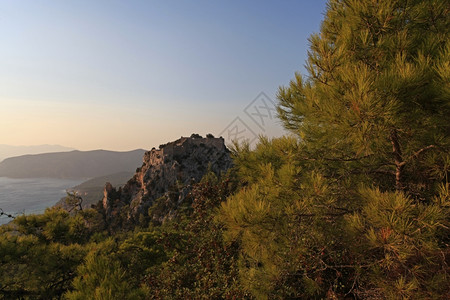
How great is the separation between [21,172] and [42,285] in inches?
9540

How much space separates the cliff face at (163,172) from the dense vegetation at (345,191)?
1302 inches

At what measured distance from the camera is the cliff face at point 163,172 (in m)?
37.7

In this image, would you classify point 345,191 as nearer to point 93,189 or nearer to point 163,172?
point 163,172

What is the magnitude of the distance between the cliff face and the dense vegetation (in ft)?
109

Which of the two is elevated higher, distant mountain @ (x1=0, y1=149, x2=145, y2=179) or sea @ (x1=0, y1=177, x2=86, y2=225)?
distant mountain @ (x1=0, y1=149, x2=145, y2=179)

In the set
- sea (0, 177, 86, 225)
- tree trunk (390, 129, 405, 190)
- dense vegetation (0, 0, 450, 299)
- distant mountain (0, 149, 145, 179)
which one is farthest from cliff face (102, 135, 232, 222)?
distant mountain (0, 149, 145, 179)

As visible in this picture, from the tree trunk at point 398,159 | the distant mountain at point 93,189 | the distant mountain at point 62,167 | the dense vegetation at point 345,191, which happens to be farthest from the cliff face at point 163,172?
the distant mountain at point 62,167

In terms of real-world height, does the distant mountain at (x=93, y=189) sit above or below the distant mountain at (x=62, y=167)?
below

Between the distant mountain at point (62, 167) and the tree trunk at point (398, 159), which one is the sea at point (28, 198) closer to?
the distant mountain at point (62, 167)

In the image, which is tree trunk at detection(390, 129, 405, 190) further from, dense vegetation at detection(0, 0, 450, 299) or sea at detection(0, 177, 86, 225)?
A: sea at detection(0, 177, 86, 225)

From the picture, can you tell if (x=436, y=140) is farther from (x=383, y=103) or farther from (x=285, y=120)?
(x=285, y=120)

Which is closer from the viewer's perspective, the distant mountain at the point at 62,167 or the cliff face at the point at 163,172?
the cliff face at the point at 163,172

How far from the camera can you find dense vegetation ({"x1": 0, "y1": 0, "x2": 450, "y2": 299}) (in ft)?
6.26

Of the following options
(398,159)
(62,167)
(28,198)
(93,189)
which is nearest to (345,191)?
(398,159)
